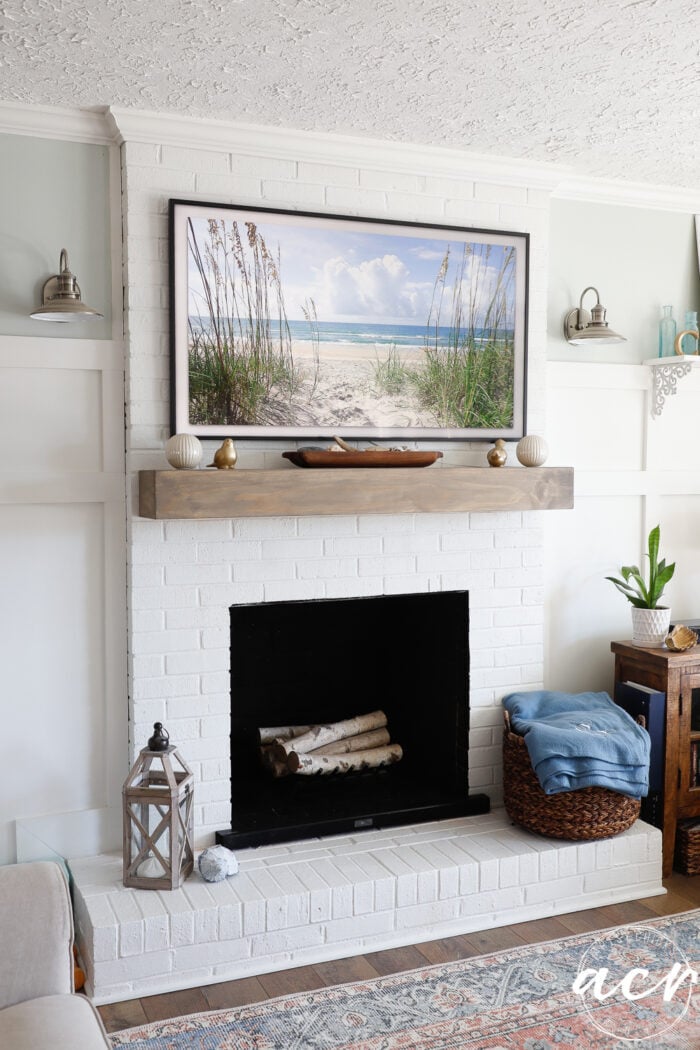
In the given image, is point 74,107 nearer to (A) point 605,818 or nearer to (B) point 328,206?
(B) point 328,206

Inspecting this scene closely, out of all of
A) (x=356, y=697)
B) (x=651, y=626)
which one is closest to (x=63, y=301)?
(x=356, y=697)

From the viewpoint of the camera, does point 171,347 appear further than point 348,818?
No

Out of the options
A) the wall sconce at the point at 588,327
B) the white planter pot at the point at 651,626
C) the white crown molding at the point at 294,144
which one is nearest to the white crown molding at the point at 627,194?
the white crown molding at the point at 294,144

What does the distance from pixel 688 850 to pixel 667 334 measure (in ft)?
6.17

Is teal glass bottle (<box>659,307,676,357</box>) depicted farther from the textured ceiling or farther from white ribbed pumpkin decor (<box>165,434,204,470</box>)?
white ribbed pumpkin decor (<box>165,434,204,470</box>)

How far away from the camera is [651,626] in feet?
11.3

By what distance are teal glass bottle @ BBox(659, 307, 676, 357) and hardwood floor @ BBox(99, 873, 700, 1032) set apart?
193 centimetres

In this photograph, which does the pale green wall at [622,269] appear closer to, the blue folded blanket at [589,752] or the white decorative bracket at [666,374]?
the white decorative bracket at [666,374]

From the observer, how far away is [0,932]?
1741 millimetres

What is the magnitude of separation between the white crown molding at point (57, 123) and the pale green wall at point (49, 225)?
0.02 m

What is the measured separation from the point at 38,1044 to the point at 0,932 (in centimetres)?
25

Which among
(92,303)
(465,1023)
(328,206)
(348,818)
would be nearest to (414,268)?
(328,206)

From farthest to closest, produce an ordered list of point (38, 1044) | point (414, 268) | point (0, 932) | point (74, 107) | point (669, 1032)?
1. point (414, 268)
2. point (74, 107)
3. point (669, 1032)
4. point (0, 932)
5. point (38, 1044)

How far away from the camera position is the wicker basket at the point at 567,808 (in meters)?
3.01
